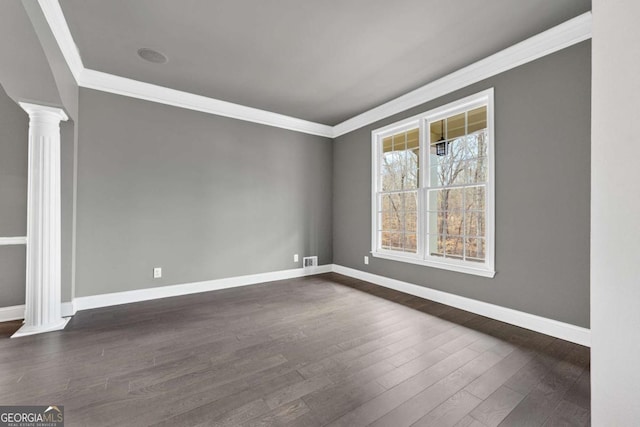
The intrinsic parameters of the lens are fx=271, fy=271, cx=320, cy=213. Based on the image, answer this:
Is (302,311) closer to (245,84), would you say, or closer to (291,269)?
(291,269)

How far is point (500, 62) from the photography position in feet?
9.59

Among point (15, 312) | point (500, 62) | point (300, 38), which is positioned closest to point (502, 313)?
point (500, 62)

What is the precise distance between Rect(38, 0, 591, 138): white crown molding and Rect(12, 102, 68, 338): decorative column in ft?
2.48

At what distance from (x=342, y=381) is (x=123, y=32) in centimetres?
358

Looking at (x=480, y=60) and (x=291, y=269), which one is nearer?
(x=480, y=60)

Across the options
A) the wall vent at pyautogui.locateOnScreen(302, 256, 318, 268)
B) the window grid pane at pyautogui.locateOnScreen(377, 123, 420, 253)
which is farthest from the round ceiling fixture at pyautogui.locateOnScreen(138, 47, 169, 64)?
the wall vent at pyautogui.locateOnScreen(302, 256, 318, 268)

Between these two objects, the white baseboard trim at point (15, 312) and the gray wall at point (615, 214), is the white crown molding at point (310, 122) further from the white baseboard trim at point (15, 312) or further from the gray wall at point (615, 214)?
the white baseboard trim at point (15, 312)

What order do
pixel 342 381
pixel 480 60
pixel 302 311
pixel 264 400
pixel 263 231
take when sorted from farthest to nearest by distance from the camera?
pixel 263 231, pixel 302 311, pixel 480 60, pixel 342 381, pixel 264 400

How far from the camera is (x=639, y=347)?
2.68 feet

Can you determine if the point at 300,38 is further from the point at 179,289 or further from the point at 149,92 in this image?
the point at 179,289

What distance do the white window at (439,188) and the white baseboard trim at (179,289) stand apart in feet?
5.41

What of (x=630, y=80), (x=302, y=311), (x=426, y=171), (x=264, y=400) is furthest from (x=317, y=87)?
(x=264, y=400)

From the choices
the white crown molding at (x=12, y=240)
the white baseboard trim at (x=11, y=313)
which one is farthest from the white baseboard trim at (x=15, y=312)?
the white crown molding at (x=12, y=240)

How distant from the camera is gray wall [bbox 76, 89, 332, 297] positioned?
3.33 metres
